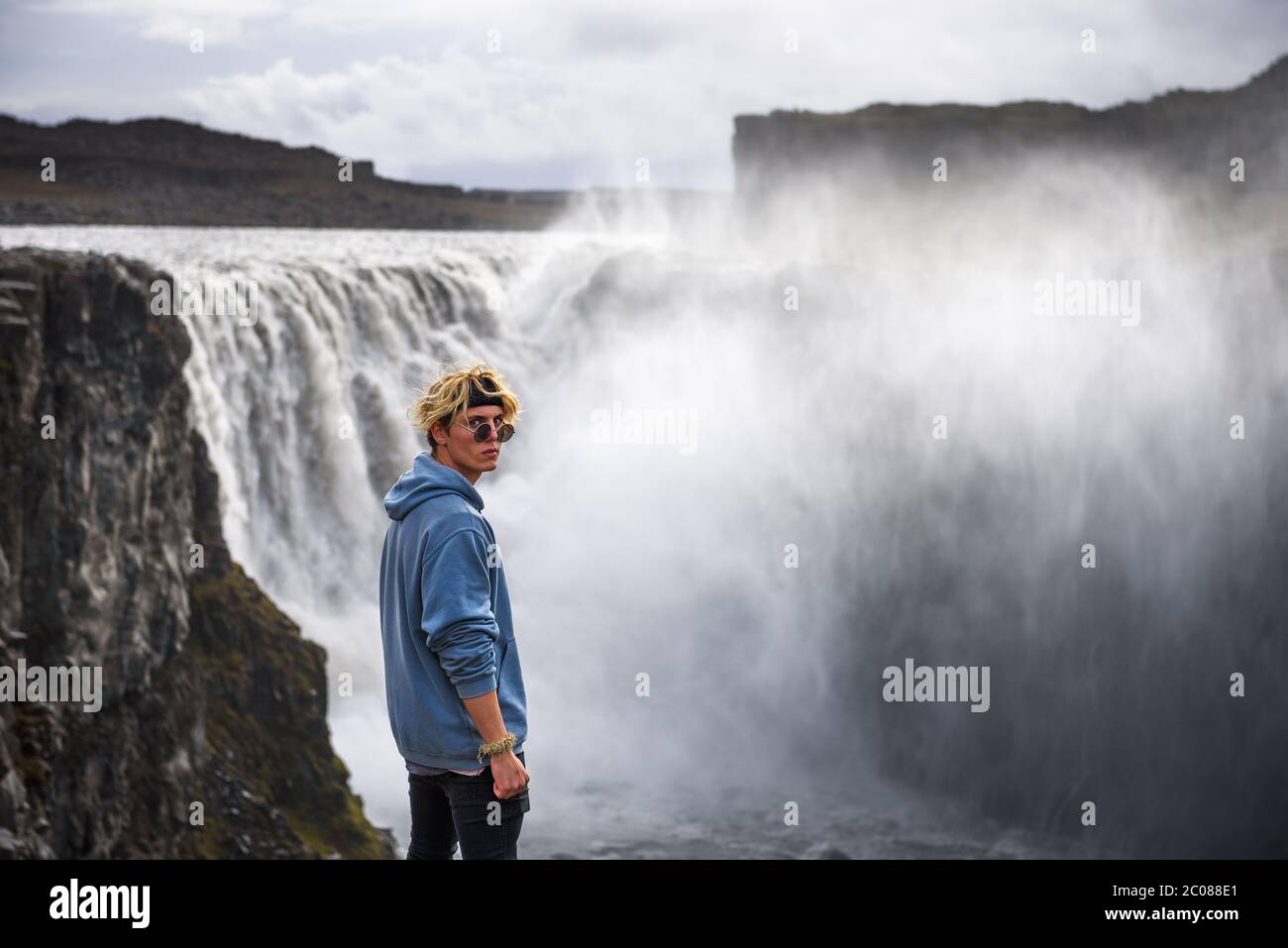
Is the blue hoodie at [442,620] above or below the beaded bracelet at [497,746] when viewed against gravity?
above

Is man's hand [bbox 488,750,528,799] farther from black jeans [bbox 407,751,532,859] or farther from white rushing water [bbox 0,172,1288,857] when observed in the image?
→ white rushing water [bbox 0,172,1288,857]

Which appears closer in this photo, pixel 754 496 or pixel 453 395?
pixel 453 395

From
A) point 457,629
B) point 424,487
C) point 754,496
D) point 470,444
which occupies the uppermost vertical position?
point 754,496

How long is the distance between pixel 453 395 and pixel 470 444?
0.49 feet

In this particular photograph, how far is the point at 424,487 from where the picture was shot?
14.4 ft

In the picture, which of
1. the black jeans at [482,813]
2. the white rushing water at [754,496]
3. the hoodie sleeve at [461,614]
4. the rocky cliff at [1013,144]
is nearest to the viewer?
the hoodie sleeve at [461,614]

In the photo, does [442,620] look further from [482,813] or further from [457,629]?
[482,813]

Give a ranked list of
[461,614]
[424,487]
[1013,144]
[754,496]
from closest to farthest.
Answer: [461,614] < [424,487] < [754,496] < [1013,144]

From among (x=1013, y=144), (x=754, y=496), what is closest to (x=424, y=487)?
(x=754, y=496)

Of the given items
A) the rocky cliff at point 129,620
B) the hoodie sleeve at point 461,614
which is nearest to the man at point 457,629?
the hoodie sleeve at point 461,614

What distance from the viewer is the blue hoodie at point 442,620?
13.9ft

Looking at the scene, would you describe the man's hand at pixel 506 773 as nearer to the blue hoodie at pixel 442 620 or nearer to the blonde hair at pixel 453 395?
the blue hoodie at pixel 442 620
